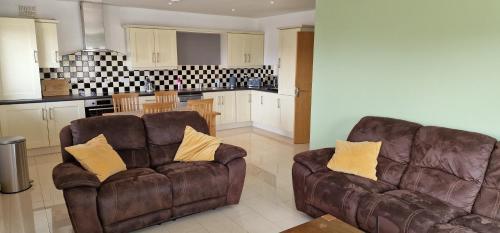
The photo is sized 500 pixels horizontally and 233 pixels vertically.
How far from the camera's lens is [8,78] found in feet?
16.1

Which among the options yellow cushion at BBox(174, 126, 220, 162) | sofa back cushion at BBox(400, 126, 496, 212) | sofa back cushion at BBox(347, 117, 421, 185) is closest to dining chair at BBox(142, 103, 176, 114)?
yellow cushion at BBox(174, 126, 220, 162)

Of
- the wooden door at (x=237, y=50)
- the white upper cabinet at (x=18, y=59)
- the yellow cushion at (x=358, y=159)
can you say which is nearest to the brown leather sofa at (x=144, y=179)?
the yellow cushion at (x=358, y=159)

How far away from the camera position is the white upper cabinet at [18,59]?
4812 millimetres

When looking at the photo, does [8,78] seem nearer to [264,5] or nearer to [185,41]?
[185,41]

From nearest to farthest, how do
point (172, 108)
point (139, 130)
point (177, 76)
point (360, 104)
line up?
1. point (139, 130)
2. point (360, 104)
3. point (172, 108)
4. point (177, 76)

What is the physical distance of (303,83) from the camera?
5.82 meters

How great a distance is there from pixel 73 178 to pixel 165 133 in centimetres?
112

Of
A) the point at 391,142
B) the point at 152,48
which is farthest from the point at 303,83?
the point at 391,142

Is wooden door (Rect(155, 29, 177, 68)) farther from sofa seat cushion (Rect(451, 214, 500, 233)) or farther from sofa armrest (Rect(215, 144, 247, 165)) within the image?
sofa seat cushion (Rect(451, 214, 500, 233))

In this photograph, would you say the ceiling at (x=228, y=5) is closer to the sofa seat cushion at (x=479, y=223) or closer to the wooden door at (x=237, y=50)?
the wooden door at (x=237, y=50)

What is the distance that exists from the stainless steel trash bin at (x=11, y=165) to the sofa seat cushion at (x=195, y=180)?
1.77m

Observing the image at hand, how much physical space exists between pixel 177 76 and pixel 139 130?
3.46 m

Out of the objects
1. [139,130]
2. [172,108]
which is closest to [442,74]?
[139,130]

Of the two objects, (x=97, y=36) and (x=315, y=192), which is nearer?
(x=315, y=192)
